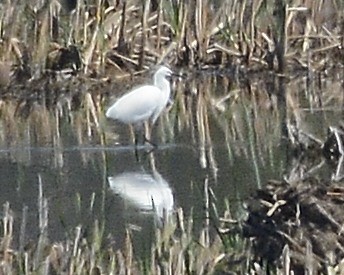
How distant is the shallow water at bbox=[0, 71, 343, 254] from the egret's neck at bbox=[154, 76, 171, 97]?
0.72 ft

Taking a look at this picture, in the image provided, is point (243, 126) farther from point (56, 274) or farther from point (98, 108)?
point (56, 274)

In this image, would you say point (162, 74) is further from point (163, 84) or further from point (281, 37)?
point (281, 37)

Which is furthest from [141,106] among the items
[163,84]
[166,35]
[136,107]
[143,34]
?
[166,35]

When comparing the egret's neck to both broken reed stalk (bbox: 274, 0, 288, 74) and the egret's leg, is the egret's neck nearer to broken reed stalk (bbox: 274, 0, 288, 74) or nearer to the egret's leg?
the egret's leg

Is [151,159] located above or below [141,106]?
below

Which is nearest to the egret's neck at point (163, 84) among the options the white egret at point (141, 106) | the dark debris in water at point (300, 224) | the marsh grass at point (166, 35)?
the white egret at point (141, 106)

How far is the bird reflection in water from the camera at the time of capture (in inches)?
272

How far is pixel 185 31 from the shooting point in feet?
37.0

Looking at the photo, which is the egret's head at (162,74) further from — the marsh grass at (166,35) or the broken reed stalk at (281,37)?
the broken reed stalk at (281,37)

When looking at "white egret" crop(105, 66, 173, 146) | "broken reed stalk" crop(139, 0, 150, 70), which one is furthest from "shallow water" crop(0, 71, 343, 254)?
"broken reed stalk" crop(139, 0, 150, 70)

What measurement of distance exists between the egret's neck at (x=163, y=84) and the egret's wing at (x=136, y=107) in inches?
5.3

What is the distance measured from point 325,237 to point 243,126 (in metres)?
3.97

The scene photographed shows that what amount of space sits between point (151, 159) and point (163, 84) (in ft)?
3.94

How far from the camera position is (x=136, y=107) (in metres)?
8.90
